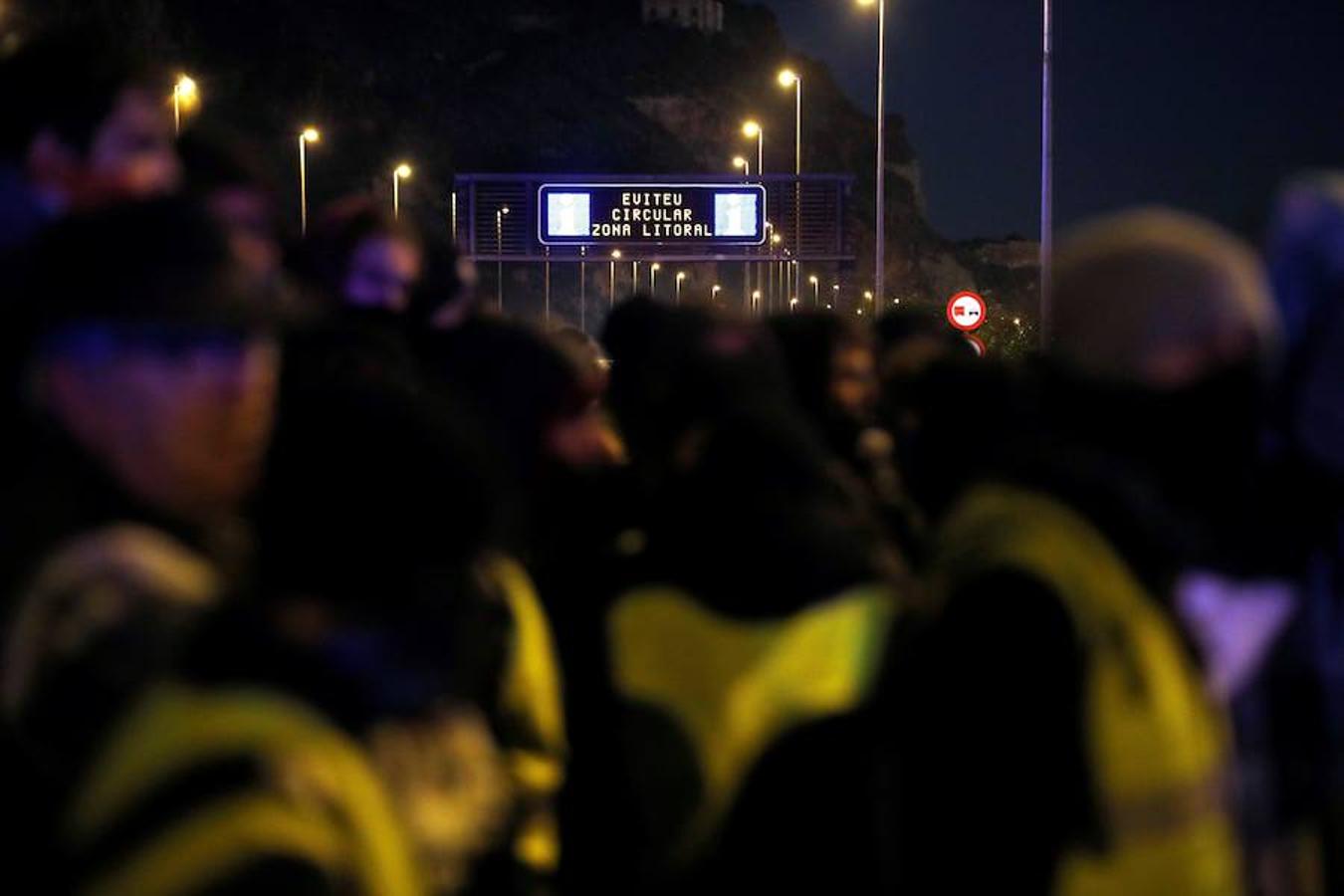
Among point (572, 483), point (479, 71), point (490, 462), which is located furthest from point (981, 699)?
point (479, 71)

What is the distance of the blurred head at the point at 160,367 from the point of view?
2311 millimetres

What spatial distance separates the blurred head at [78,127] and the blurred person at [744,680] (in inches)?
46.6

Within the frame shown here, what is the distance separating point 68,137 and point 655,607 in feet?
4.74

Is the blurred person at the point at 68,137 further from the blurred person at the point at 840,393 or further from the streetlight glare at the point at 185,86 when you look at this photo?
the streetlight glare at the point at 185,86

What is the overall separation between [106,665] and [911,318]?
4.40 metres

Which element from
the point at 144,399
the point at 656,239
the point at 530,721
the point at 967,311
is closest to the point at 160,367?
the point at 144,399

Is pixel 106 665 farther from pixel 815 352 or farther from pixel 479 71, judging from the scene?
pixel 479 71

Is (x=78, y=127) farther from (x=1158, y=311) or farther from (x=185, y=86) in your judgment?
(x=185, y=86)

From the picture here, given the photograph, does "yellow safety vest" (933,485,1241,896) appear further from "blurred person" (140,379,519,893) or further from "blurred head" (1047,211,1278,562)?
"blurred person" (140,379,519,893)

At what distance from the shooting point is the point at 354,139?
411 ft

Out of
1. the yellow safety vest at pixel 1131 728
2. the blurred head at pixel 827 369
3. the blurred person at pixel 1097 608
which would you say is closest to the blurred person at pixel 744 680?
the blurred person at pixel 1097 608

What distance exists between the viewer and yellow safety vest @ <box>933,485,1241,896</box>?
2422 mm

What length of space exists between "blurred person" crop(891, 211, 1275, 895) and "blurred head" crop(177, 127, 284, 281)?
1.69 m

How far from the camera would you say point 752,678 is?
111 inches
